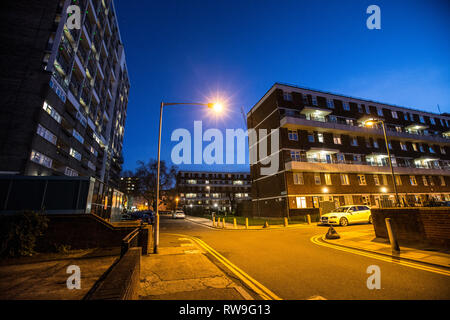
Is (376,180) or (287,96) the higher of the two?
(287,96)

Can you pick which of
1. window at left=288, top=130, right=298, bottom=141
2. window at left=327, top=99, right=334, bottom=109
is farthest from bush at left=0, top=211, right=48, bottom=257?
window at left=327, top=99, right=334, bottom=109

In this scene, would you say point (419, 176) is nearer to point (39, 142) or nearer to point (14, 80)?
point (39, 142)

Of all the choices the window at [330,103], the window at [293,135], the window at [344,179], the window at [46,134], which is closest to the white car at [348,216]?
the window at [344,179]

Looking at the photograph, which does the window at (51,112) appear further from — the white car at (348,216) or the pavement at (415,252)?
the white car at (348,216)

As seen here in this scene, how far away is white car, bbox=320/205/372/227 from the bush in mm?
18937

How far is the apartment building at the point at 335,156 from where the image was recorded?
27.3m

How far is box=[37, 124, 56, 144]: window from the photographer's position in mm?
21875

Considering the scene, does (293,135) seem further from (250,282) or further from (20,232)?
(20,232)

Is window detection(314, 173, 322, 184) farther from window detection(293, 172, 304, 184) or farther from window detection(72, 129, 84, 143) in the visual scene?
window detection(72, 129, 84, 143)

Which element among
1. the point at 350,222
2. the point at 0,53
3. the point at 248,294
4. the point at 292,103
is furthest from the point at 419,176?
the point at 0,53

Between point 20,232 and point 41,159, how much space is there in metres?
20.2

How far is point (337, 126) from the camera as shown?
1189 inches

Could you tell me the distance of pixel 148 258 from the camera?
7.29 m

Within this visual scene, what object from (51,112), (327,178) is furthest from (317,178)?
(51,112)
